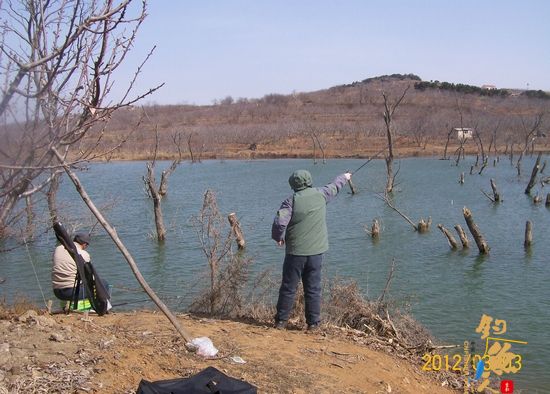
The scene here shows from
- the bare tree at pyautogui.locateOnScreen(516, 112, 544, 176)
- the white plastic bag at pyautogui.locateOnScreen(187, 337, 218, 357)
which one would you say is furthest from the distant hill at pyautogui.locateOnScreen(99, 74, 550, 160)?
the white plastic bag at pyautogui.locateOnScreen(187, 337, 218, 357)

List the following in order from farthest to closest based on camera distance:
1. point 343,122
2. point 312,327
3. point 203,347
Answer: point 343,122
point 312,327
point 203,347

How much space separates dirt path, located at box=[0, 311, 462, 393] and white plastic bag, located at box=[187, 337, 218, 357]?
7 cm

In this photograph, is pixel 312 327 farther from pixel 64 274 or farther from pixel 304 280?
pixel 64 274

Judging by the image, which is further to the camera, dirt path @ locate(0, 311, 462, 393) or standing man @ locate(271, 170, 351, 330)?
standing man @ locate(271, 170, 351, 330)

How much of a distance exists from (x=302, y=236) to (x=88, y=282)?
8.65ft

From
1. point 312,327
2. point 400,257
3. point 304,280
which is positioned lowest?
point 400,257

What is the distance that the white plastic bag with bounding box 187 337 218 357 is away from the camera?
527 centimetres

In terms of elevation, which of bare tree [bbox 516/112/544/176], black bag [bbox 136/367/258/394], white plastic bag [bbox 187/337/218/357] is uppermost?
bare tree [bbox 516/112/544/176]

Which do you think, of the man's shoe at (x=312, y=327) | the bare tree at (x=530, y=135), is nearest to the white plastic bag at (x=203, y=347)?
the man's shoe at (x=312, y=327)

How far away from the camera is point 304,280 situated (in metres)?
6.40

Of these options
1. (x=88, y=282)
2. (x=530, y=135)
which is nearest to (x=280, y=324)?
(x=88, y=282)

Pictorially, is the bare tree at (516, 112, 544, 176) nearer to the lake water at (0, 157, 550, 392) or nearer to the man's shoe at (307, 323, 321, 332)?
the lake water at (0, 157, 550, 392)

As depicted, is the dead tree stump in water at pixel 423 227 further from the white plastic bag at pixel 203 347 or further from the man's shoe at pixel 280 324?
the white plastic bag at pixel 203 347

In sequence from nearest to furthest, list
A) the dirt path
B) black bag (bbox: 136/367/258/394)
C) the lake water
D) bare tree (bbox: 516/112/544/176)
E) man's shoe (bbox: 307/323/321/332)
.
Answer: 1. black bag (bbox: 136/367/258/394)
2. the dirt path
3. man's shoe (bbox: 307/323/321/332)
4. the lake water
5. bare tree (bbox: 516/112/544/176)
